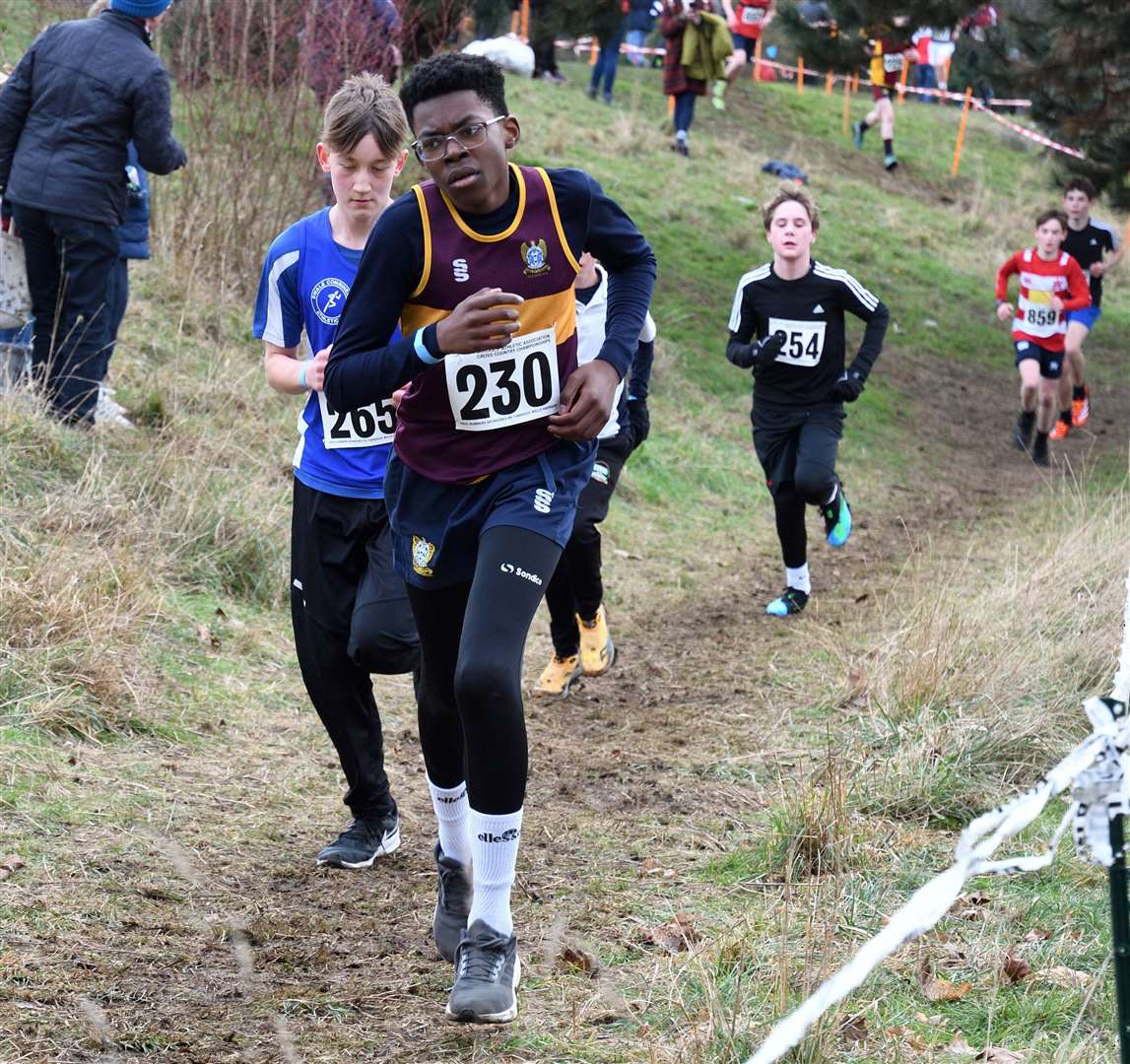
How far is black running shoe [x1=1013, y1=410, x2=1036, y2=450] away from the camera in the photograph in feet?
43.5

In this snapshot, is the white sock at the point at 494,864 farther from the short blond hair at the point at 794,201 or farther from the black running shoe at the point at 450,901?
the short blond hair at the point at 794,201

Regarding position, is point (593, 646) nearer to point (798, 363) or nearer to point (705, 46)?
point (798, 363)

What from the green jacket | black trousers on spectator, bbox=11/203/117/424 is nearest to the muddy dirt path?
black trousers on spectator, bbox=11/203/117/424

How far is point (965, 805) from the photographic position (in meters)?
4.88

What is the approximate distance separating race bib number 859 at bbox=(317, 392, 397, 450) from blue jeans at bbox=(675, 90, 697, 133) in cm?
1717

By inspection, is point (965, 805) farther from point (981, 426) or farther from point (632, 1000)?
point (981, 426)

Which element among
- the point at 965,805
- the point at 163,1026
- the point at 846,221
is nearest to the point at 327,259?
the point at 163,1026

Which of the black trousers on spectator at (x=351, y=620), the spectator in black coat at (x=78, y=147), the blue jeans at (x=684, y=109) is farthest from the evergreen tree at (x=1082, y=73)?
the black trousers on spectator at (x=351, y=620)

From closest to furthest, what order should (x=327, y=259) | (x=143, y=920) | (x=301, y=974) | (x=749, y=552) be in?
1. (x=301, y=974)
2. (x=143, y=920)
3. (x=327, y=259)
4. (x=749, y=552)

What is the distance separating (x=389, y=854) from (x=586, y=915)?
0.80 meters

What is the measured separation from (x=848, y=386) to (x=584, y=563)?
1.91 m

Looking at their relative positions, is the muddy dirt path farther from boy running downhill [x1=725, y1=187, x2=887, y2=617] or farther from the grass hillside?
boy running downhill [x1=725, y1=187, x2=887, y2=617]

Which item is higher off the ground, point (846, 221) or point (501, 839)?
point (501, 839)

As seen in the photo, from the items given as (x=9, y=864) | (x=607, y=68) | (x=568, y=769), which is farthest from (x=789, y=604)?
(x=607, y=68)
